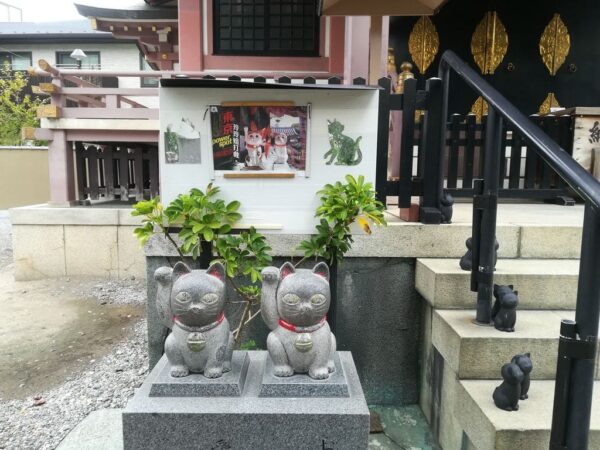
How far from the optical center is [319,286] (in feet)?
7.64

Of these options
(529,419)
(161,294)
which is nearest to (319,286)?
(161,294)

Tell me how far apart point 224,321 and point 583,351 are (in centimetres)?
175

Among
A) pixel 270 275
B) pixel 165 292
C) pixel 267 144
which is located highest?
pixel 267 144

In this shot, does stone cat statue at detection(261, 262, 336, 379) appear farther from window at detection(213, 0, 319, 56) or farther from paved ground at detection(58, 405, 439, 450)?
window at detection(213, 0, 319, 56)

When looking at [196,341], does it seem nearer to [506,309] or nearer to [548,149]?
[506,309]

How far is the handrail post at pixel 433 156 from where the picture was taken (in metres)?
3.52

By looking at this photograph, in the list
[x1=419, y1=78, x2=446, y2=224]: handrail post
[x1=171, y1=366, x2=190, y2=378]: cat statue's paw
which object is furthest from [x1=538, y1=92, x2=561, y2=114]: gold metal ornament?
[x1=171, y1=366, x2=190, y2=378]: cat statue's paw

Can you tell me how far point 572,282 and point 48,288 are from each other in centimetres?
836

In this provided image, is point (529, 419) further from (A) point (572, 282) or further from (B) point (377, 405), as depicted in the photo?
(B) point (377, 405)

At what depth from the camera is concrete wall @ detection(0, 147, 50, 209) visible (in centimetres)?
1559

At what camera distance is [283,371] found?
7.95 ft

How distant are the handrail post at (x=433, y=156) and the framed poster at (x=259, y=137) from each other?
129 cm

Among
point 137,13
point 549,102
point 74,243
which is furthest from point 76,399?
point 137,13

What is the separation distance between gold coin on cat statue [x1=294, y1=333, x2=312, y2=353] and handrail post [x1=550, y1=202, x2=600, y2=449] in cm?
118
